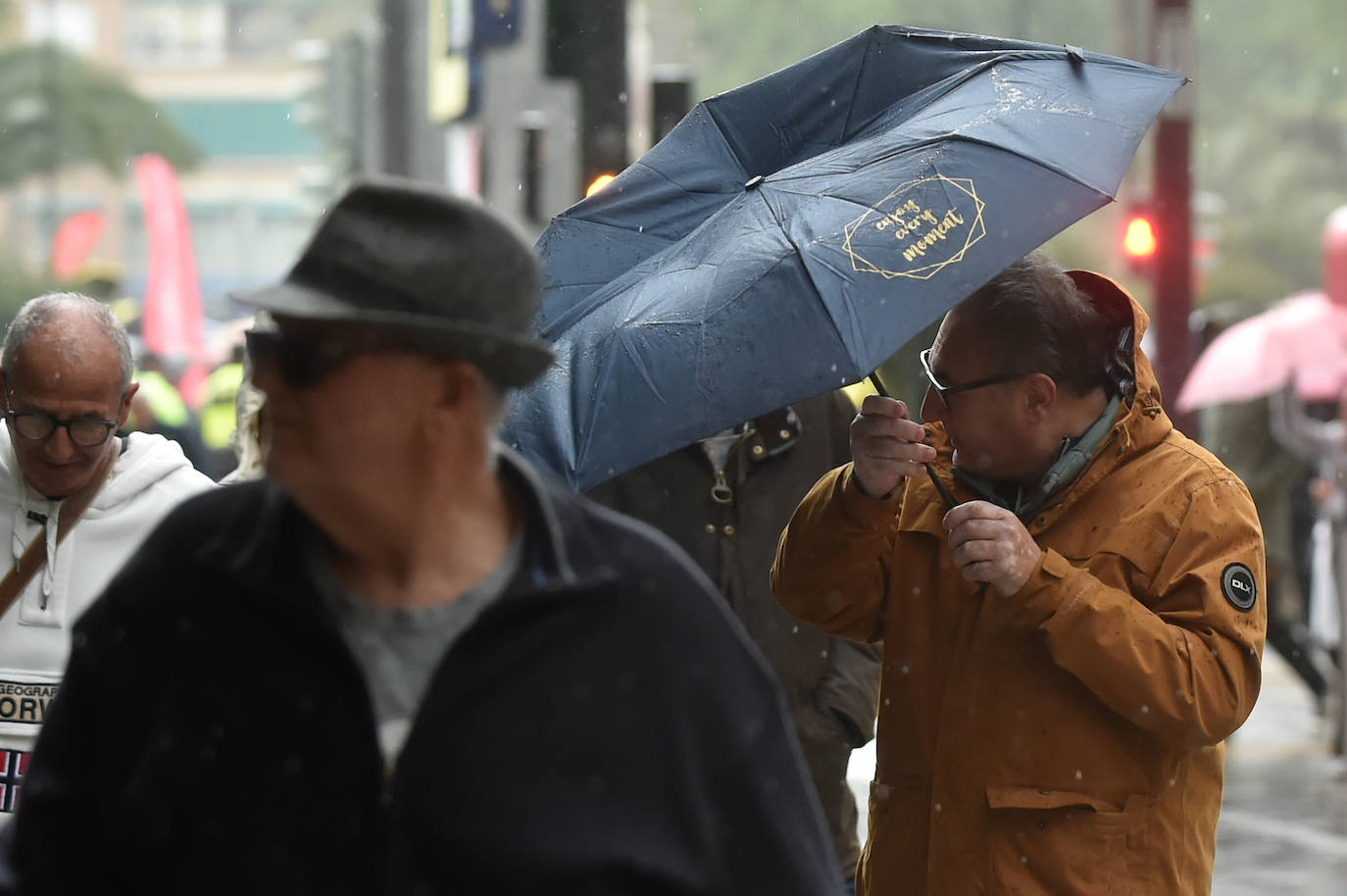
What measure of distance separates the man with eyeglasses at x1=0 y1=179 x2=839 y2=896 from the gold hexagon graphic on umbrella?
1.07m

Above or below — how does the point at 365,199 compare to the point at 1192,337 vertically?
above

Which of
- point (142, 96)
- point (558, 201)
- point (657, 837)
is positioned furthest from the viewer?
point (142, 96)

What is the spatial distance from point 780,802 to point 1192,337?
10630 mm

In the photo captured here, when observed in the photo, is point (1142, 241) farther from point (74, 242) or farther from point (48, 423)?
point (74, 242)

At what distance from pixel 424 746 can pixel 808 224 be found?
1.48 m

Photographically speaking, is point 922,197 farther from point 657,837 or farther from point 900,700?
point 657,837

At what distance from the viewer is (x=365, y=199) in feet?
8.22

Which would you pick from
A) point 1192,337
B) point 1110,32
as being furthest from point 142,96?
point 1192,337

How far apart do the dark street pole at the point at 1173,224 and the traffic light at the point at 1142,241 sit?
1.4 inches

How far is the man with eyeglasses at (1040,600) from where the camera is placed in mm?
3703

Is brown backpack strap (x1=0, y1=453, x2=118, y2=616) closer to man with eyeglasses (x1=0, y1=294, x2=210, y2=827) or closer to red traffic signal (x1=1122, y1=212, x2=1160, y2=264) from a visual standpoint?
man with eyeglasses (x1=0, y1=294, x2=210, y2=827)

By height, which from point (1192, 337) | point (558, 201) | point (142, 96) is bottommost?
point (142, 96)

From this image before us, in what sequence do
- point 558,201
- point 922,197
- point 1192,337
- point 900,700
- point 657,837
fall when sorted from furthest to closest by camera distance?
point 1192,337 → point 558,201 → point 900,700 → point 922,197 → point 657,837

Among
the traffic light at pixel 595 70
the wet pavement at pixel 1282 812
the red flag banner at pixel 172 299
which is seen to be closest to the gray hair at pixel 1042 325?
the wet pavement at pixel 1282 812
